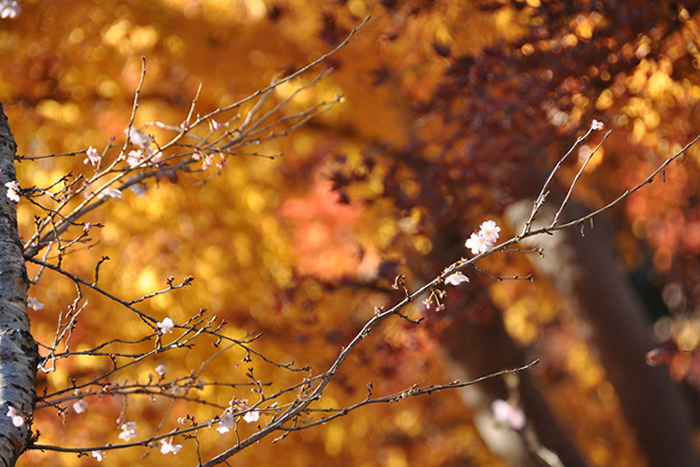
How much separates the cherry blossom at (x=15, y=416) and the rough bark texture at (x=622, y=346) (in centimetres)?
352

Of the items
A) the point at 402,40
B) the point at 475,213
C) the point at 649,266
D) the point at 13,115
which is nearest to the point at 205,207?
the point at 13,115

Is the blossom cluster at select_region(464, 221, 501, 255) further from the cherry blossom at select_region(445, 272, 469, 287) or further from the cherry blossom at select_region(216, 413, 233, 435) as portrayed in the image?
the cherry blossom at select_region(216, 413, 233, 435)

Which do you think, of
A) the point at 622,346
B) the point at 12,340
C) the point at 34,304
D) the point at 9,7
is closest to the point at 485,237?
the point at 12,340

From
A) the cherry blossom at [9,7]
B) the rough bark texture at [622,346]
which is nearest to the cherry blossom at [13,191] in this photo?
the cherry blossom at [9,7]

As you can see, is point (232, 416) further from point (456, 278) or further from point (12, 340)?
point (456, 278)

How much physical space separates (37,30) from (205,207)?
201 cm

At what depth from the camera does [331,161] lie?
11.7 ft

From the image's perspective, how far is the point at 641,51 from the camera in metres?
2.55

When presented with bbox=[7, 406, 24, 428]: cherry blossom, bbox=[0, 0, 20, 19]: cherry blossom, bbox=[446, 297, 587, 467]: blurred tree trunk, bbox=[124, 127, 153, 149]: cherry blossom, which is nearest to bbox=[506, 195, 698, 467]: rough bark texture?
bbox=[446, 297, 587, 467]: blurred tree trunk

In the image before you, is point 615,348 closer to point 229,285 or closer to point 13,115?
point 229,285

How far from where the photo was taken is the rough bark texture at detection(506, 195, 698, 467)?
13.5ft

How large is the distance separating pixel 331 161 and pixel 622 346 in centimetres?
274

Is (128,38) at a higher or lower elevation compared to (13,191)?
higher

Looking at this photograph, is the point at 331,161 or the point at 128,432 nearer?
the point at 128,432
